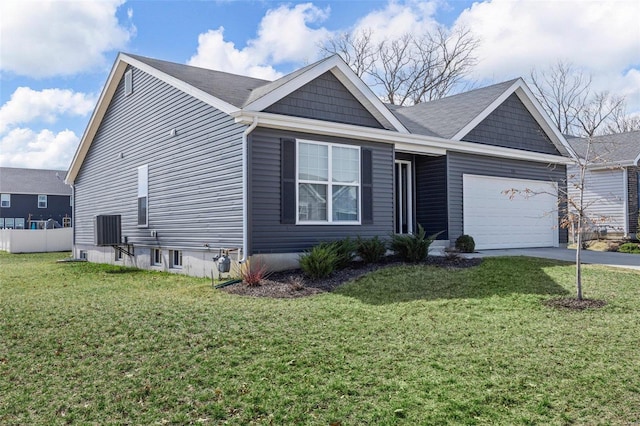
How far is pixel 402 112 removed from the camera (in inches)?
644

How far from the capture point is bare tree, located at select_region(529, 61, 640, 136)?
33.2 metres

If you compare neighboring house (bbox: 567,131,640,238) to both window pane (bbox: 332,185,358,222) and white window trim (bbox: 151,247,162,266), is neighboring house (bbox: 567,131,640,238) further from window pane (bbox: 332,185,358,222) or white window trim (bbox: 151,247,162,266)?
white window trim (bbox: 151,247,162,266)

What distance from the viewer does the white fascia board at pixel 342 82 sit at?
9.48 metres

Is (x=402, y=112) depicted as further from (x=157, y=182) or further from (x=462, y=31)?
(x=462, y=31)

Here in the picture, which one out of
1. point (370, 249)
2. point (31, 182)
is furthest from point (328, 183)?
point (31, 182)

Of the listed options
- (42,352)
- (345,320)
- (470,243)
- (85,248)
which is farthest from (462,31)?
(42,352)

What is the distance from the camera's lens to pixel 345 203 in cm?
1062

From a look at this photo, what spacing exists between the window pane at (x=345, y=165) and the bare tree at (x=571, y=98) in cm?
2741

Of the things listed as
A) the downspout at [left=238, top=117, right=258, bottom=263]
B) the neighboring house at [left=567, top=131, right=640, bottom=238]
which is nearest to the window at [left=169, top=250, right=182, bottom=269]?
the downspout at [left=238, top=117, right=258, bottom=263]

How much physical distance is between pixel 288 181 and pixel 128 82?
7.34 m

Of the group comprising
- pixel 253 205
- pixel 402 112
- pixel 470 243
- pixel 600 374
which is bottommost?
pixel 600 374

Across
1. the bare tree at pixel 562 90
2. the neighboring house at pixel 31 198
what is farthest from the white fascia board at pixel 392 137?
the neighboring house at pixel 31 198

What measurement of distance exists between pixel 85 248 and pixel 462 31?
25.7 m

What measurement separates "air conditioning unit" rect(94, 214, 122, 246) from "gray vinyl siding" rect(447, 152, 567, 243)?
9.05m
